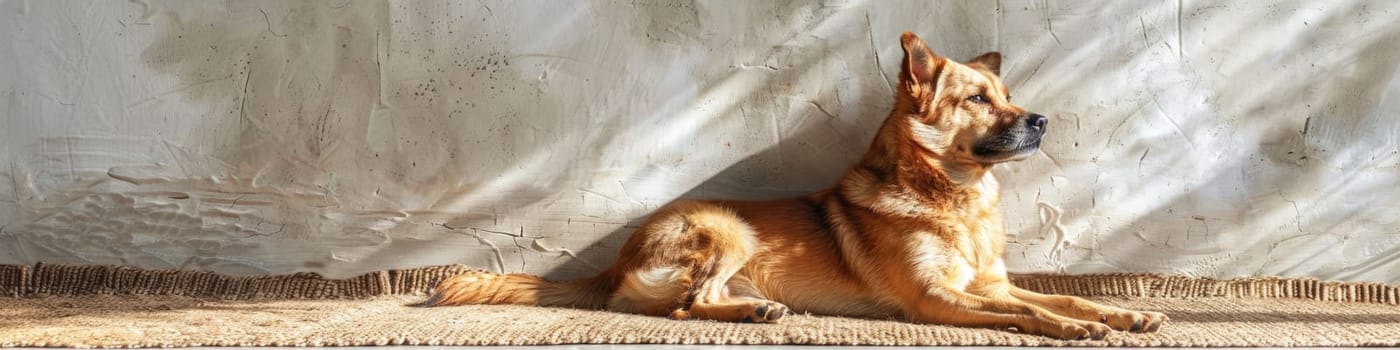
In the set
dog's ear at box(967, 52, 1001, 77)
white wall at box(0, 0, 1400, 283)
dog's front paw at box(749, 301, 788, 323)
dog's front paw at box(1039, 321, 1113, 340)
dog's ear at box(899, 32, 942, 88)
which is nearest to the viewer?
dog's front paw at box(1039, 321, 1113, 340)

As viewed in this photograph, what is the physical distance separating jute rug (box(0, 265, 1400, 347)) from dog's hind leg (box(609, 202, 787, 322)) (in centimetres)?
11

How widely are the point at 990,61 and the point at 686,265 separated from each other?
1159 mm

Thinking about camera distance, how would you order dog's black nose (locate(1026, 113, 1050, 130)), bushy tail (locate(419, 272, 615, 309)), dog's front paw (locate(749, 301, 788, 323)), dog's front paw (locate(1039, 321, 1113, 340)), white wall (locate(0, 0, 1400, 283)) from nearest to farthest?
dog's front paw (locate(1039, 321, 1113, 340))
dog's front paw (locate(749, 301, 788, 323))
dog's black nose (locate(1026, 113, 1050, 130))
bushy tail (locate(419, 272, 615, 309))
white wall (locate(0, 0, 1400, 283))

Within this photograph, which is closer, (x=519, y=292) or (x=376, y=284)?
(x=519, y=292)

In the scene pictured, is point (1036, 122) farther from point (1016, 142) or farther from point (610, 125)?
point (610, 125)

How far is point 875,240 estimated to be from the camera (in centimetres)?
349

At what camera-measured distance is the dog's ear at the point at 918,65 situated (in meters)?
3.49

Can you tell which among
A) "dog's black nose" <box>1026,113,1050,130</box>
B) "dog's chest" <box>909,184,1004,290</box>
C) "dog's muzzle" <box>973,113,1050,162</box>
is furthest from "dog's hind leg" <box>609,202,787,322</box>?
"dog's black nose" <box>1026,113,1050,130</box>

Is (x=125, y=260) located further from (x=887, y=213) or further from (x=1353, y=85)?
(x=1353, y=85)

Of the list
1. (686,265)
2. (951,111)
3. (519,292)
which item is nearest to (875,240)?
(951,111)

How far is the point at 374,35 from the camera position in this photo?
3840 millimetres

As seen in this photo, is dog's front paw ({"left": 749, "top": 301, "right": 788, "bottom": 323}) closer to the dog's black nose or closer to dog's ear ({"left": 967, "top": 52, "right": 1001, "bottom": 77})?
the dog's black nose

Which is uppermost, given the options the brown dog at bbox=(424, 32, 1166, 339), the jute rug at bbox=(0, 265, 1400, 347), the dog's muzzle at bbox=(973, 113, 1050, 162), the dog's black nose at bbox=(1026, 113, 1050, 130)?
the dog's black nose at bbox=(1026, 113, 1050, 130)

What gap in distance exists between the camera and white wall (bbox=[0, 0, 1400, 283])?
12.6 feet
